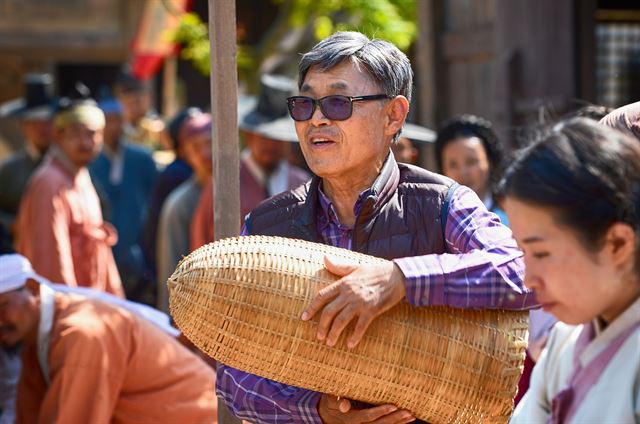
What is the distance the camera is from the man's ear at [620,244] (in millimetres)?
1983

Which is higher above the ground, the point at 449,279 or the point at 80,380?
the point at 449,279

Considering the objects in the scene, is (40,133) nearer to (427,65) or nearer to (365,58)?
(427,65)

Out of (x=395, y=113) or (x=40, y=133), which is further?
(x=40, y=133)

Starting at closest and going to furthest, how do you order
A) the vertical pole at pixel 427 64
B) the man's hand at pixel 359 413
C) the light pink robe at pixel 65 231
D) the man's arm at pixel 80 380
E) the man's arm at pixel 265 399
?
the man's hand at pixel 359 413 → the man's arm at pixel 265 399 → the man's arm at pixel 80 380 → the light pink robe at pixel 65 231 → the vertical pole at pixel 427 64

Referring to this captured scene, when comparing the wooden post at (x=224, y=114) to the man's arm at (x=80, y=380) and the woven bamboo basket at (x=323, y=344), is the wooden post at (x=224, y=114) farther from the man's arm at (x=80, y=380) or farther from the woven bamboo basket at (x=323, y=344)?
the man's arm at (x=80, y=380)

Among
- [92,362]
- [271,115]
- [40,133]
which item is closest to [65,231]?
[271,115]

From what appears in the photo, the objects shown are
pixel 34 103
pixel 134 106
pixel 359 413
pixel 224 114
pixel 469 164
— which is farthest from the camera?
pixel 134 106

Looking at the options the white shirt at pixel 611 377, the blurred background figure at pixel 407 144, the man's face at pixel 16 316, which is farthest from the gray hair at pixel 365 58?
the blurred background figure at pixel 407 144

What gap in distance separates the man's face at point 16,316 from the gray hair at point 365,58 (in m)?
1.70

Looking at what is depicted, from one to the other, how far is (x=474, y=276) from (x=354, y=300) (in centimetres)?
29

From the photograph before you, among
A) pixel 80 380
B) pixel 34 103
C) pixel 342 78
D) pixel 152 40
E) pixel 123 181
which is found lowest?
pixel 80 380

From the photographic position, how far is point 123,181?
8.52 m

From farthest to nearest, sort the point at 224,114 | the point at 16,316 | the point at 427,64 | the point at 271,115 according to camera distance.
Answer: the point at 427,64
the point at 271,115
the point at 16,316
the point at 224,114

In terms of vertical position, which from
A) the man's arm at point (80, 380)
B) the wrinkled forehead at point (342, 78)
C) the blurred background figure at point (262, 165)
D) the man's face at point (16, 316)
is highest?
the wrinkled forehead at point (342, 78)
